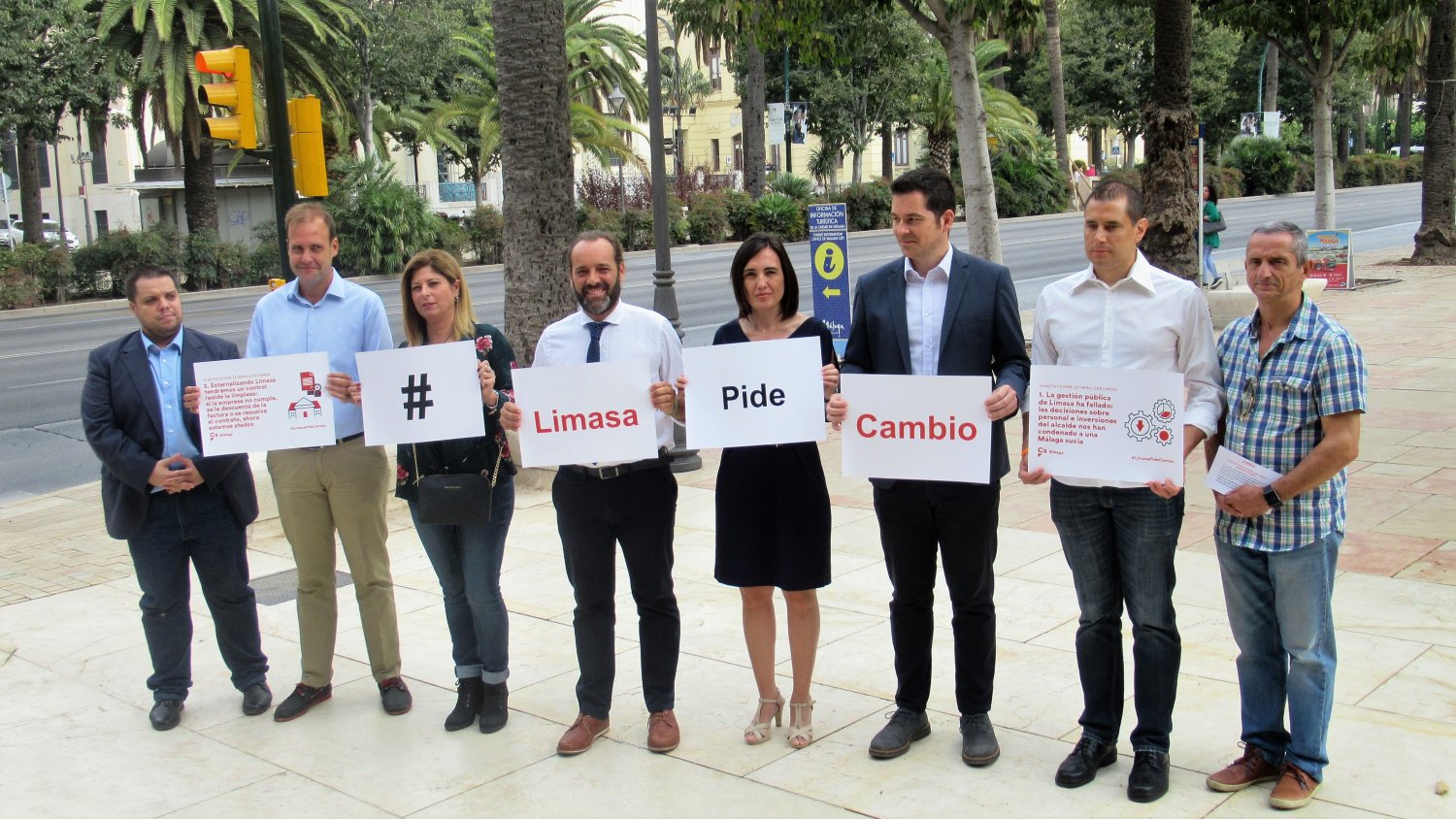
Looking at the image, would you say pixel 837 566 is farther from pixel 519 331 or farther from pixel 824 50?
pixel 824 50

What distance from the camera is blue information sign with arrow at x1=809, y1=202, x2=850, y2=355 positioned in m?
11.0

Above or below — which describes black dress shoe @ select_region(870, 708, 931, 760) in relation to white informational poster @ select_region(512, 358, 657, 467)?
below

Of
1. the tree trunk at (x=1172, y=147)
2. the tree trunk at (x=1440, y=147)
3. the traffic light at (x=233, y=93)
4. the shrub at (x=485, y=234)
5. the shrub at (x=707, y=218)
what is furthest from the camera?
the shrub at (x=707, y=218)

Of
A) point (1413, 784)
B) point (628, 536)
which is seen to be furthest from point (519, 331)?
point (1413, 784)

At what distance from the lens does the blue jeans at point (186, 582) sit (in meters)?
5.48

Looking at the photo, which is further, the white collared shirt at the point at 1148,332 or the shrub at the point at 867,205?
the shrub at the point at 867,205

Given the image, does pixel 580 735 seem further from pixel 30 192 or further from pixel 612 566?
pixel 30 192

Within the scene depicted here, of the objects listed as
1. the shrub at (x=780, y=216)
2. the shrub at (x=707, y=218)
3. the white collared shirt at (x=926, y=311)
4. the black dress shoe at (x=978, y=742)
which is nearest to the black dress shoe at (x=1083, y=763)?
the black dress shoe at (x=978, y=742)

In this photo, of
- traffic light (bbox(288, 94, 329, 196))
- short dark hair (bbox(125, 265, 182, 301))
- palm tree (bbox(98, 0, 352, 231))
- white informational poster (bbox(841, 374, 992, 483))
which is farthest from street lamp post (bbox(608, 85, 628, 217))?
white informational poster (bbox(841, 374, 992, 483))

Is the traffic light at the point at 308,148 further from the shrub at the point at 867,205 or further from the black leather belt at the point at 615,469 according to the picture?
the shrub at the point at 867,205

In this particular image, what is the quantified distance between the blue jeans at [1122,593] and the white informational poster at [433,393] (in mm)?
2219

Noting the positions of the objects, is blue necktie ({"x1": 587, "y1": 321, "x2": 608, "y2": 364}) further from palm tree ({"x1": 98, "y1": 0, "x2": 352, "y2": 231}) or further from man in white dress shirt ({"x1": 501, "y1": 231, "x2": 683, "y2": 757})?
palm tree ({"x1": 98, "y1": 0, "x2": 352, "y2": 231})

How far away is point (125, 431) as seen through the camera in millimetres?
5422

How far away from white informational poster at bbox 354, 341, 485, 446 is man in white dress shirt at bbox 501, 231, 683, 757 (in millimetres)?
171
